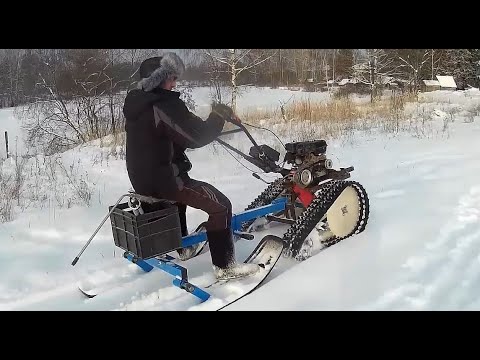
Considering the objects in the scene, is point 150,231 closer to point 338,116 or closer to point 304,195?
point 304,195

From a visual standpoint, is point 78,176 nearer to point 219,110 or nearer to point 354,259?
point 219,110

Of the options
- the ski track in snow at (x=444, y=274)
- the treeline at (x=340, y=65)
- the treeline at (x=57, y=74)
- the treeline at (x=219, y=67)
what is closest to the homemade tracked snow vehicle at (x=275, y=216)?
the ski track in snow at (x=444, y=274)

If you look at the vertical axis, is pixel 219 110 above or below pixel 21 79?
below

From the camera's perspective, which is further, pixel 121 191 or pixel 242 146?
pixel 121 191

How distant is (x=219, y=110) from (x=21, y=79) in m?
3.51

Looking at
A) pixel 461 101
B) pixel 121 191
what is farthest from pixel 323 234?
pixel 461 101

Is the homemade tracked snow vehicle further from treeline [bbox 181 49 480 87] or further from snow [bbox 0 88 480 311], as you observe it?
treeline [bbox 181 49 480 87]

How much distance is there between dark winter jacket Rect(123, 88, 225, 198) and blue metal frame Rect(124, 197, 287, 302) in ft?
1.43

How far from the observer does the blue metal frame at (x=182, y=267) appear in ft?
9.25

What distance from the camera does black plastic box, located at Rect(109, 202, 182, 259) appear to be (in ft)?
9.06

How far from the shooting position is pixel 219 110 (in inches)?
118

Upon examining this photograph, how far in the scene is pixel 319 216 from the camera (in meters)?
3.39

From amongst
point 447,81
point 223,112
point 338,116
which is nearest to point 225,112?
point 223,112

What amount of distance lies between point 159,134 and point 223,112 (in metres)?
0.47
